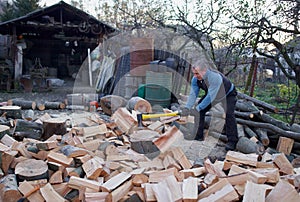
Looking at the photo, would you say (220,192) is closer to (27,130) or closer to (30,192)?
(30,192)

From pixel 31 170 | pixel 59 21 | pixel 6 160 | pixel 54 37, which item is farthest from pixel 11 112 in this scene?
pixel 54 37

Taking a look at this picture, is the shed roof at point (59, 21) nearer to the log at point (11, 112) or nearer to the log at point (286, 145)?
the log at point (11, 112)

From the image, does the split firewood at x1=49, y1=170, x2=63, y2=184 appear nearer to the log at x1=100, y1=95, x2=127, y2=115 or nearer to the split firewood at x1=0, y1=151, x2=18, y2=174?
the split firewood at x1=0, y1=151, x2=18, y2=174

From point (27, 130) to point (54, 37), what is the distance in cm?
996

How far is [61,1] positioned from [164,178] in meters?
8.26

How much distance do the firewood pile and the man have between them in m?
0.24

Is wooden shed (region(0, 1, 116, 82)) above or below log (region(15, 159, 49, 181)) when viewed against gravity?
above

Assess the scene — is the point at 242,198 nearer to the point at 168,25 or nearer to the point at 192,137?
the point at 192,137

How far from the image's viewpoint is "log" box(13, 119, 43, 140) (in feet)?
12.5

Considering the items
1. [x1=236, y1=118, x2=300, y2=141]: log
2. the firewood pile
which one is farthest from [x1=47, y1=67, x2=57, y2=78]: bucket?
[x1=236, y1=118, x2=300, y2=141]: log

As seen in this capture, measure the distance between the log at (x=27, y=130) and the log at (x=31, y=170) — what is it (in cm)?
→ 106

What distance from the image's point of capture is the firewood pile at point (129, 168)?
7.66ft

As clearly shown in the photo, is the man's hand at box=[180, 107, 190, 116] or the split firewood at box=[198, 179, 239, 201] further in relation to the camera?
the man's hand at box=[180, 107, 190, 116]

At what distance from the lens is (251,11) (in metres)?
6.09
